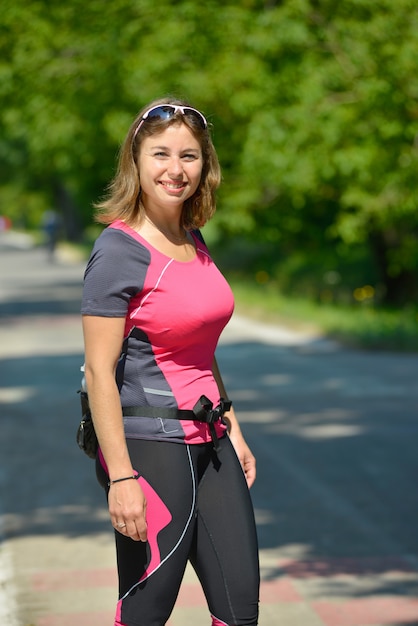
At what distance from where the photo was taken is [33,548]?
676cm

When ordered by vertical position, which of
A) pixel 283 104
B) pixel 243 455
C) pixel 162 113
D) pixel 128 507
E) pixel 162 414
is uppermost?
pixel 283 104

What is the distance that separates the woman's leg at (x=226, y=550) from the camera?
3.46 meters

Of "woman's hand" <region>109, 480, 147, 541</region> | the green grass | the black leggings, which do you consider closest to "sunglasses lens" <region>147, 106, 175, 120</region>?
the black leggings

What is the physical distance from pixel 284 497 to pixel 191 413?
4609 mm

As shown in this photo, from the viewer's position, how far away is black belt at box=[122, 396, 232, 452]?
3.41 m

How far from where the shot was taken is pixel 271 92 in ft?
66.3

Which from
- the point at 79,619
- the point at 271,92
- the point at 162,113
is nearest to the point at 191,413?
the point at 162,113

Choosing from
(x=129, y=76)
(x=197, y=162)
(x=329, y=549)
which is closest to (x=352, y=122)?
(x=129, y=76)

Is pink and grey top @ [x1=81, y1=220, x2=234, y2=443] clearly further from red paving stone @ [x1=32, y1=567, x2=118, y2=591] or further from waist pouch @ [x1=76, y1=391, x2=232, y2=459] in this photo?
red paving stone @ [x1=32, y1=567, x2=118, y2=591]

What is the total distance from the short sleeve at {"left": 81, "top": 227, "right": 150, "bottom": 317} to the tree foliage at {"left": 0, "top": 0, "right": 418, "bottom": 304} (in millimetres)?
14851

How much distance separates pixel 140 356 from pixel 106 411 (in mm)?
204

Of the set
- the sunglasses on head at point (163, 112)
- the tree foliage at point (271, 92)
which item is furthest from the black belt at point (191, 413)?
the tree foliage at point (271, 92)

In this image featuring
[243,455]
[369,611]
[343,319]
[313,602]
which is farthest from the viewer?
[343,319]

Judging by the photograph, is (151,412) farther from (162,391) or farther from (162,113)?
(162,113)
